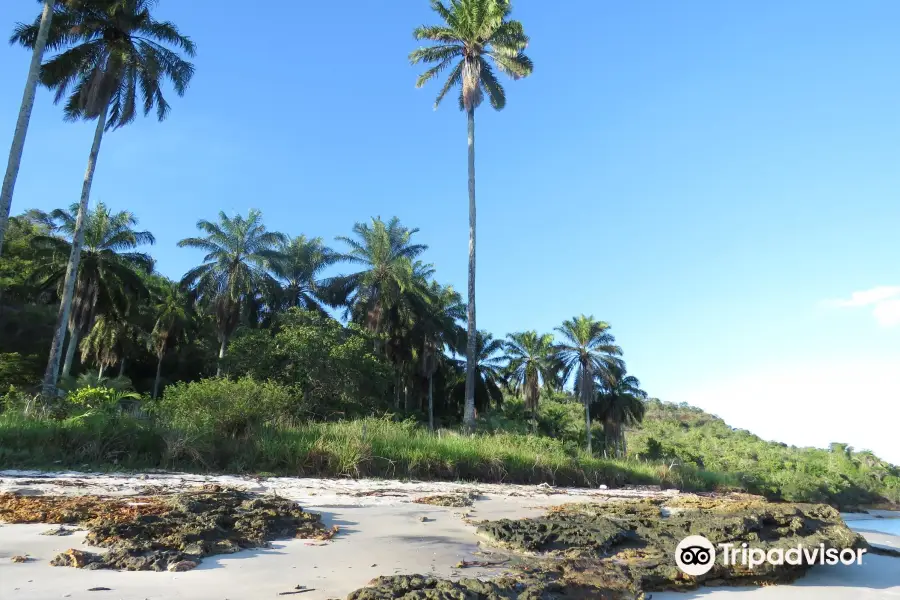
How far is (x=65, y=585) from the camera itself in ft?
10.9

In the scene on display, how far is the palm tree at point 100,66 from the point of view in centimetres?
2016

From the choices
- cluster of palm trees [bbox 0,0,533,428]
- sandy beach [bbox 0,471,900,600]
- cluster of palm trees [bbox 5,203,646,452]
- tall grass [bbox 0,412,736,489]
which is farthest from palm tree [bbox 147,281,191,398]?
sandy beach [bbox 0,471,900,600]

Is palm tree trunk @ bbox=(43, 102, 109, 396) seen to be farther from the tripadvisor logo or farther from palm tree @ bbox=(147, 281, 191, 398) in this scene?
the tripadvisor logo

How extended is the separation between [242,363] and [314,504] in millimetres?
18492

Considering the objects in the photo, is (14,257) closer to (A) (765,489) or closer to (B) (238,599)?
(B) (238,599)

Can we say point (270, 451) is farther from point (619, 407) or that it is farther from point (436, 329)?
point (619, 407)

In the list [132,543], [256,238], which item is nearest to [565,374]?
[256,238]

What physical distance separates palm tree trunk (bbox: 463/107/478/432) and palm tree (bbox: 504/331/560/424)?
61.3 feet

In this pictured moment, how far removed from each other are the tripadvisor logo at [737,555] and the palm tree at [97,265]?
31.3 m

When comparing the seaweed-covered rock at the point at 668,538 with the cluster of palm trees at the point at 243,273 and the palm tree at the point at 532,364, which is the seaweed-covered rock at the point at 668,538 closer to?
the cluster of palm trees at the point at 243,273

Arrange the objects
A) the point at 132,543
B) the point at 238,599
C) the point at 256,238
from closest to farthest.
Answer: the point at 238,599 → the point at 132,543 → the point at 256,238

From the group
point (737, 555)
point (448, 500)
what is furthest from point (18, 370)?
point (737, 555)

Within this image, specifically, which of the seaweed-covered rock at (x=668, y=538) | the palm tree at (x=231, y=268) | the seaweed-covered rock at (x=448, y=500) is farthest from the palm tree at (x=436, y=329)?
the seaweed-covered rock at (x=668, y=538)

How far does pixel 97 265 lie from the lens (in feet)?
94.5
